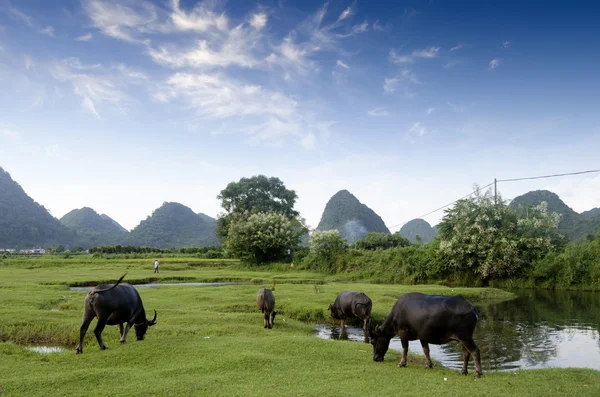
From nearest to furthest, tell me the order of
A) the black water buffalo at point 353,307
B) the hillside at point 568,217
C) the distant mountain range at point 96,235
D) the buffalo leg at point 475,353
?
1. the buffalo leg at point 475,353
2. the black water buffalo at point 353,307
3. the hillside at point 568,217
4. the distant mountain range at point 96,235

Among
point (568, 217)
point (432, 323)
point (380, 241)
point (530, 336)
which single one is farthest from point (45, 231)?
point (432, 323)

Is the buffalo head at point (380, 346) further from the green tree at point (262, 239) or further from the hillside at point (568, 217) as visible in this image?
the green tree at point (262, 239)

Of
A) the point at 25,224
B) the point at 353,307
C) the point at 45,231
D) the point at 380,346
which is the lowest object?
the point at 380,346

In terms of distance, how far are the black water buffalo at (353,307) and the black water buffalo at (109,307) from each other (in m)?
8.18

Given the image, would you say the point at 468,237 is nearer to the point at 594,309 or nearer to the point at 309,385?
the point at 594,309

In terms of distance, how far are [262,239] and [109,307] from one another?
4005 centimetres

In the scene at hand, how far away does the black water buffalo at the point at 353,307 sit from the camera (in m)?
16.3

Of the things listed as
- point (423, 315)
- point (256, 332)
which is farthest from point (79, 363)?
point (423, 315)

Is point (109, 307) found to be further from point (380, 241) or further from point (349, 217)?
point (349, 217)

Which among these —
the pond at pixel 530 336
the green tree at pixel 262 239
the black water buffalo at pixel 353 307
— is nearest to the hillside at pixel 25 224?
the green tree at pixel 262 239

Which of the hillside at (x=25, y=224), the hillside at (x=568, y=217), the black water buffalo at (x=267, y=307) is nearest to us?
the black water buffalo at (x=267, y=307)

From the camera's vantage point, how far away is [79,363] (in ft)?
33.6

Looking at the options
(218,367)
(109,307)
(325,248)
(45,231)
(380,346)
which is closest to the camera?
(218,367)

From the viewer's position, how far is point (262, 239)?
168 ft
